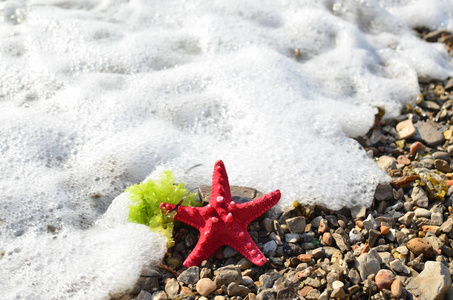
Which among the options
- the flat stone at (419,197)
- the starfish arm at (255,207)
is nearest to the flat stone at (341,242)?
the starfish arm at (255,207)

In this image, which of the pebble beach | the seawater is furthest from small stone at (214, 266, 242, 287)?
the seawater

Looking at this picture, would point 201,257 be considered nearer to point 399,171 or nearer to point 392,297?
point 392,297

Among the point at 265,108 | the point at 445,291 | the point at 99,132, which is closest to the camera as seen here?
the point at 445,291

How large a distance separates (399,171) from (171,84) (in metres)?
2.60

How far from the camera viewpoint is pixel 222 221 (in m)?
3.15

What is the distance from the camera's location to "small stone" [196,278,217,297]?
117 inches

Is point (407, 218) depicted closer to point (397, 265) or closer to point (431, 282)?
point (397, 265)

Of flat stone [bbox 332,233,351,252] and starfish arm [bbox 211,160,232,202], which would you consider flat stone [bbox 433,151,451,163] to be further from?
starfish arm [bbox 211,160,232,202]

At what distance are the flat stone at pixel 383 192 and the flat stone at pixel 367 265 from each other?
0.78 metres

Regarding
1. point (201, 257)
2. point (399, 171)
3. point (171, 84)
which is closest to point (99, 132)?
point (171, 84)

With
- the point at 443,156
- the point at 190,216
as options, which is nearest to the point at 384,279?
the point at 190,216

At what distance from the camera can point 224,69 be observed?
4.95m

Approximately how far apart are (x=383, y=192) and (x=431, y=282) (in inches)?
40.7

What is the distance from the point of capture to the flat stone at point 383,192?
3.71m
